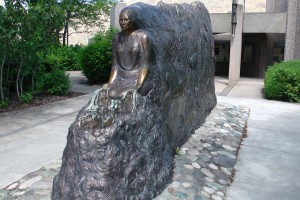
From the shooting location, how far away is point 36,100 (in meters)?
10.0

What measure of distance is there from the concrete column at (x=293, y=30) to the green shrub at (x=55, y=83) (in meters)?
11.0

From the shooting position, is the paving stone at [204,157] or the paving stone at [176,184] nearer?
the paving stone at [176,184]

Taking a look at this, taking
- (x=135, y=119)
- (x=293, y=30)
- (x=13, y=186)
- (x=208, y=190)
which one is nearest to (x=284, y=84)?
(x=293, y=30)

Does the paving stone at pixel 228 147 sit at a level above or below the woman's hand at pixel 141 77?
A: below

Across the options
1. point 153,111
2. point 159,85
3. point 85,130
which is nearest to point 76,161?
point 85,130

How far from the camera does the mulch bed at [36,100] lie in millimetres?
9022

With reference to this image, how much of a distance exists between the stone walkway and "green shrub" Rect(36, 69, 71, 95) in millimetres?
5865

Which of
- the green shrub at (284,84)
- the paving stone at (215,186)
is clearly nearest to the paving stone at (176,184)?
the paving stone at (215,186)

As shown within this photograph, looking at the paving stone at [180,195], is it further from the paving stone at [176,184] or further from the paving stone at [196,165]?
the paving stone at [196,165]

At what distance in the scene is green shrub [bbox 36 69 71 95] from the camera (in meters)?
10.8

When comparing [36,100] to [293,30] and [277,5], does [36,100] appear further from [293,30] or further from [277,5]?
[277,5]

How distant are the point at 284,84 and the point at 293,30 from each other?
5.33m

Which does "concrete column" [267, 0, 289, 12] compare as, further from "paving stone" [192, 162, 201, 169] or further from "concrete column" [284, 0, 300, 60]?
"paving stone" [192, 162, 201, 169]

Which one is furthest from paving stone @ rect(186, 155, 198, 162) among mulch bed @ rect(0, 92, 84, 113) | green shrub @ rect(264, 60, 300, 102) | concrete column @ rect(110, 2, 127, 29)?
concrete column @ rect(110, 2, 127, 29)
